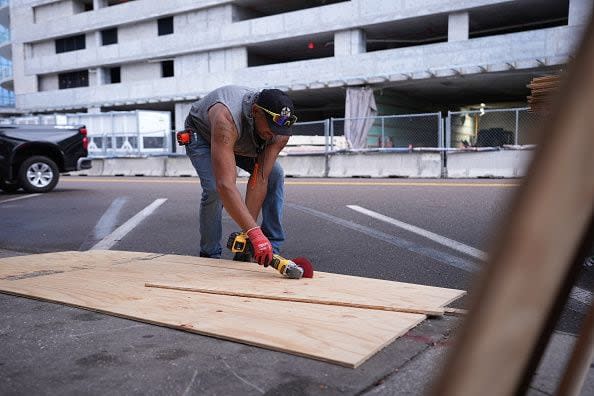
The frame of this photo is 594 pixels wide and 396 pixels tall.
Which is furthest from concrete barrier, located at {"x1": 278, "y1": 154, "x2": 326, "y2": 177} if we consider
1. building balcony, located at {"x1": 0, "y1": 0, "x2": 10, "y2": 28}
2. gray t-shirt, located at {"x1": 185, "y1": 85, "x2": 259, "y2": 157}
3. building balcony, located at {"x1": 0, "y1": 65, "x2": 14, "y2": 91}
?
building balcony, located at {"x1": 0, "y1": 0, "x2": 10, "y2": 28}

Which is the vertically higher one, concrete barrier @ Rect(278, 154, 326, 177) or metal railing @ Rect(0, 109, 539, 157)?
metal railing @ Rect(0, 109, 539, 157)

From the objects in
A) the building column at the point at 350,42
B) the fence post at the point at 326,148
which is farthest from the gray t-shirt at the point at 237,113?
the building column at the point at 350,42

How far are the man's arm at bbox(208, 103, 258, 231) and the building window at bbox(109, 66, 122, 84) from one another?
120 feet

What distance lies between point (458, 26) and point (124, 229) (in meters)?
22.3

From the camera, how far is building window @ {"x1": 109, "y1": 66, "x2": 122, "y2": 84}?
37.1 metres

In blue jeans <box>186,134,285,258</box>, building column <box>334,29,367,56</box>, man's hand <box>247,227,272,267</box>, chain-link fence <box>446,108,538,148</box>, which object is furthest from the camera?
building column <box>334,29,367,56</box>

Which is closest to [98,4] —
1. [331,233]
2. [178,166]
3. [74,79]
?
[74,79]

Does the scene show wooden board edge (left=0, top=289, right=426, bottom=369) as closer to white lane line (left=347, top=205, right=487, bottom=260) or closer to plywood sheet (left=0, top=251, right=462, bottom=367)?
plywood sheet (left=0, top=251, right=462, bottom=367)

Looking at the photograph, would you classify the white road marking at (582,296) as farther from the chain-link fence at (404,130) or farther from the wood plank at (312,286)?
the chain-link fence at (404,130)

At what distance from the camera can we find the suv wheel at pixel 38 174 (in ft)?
33.3

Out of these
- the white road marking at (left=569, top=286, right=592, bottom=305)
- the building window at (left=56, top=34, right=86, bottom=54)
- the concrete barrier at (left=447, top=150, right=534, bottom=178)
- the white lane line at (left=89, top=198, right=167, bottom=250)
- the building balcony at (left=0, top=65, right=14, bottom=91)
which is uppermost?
the building window at (left=56, top=34, right=86, bottom=54)

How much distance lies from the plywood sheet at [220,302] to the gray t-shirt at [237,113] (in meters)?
0.91

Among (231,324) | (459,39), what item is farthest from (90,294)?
(459,39)

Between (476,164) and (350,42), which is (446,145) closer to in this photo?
(476,164)
